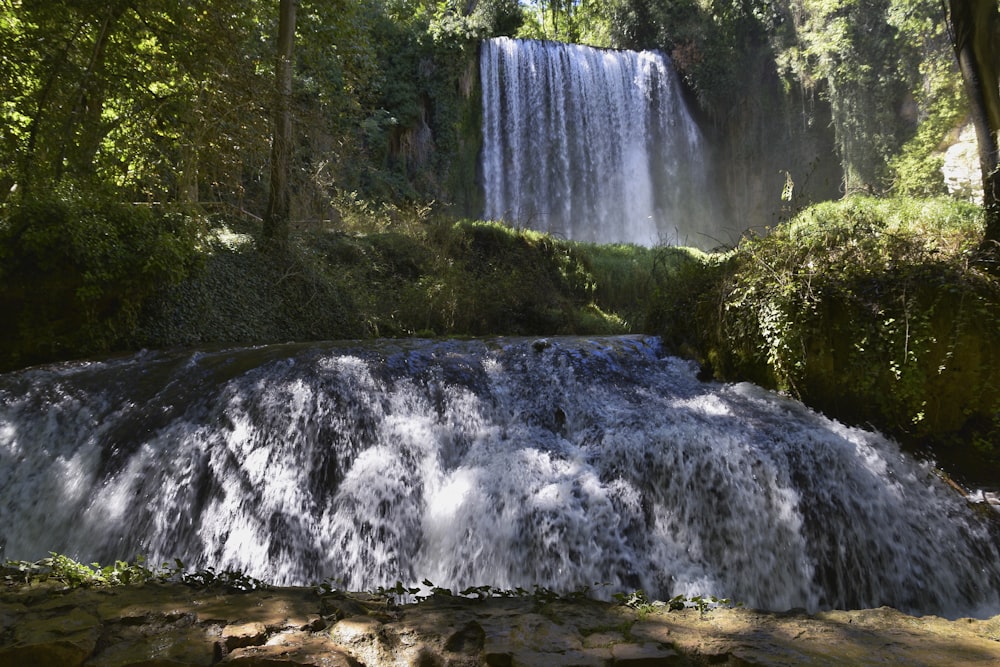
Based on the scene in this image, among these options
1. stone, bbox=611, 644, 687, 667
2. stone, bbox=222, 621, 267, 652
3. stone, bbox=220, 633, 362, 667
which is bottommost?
stone, bbox=611, 644, 687, 667

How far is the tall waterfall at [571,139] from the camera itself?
20578 mm

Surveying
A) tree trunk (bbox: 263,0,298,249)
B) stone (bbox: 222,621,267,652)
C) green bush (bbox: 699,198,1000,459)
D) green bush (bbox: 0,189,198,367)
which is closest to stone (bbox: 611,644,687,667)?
stone (bbox: 222,621,267,652)

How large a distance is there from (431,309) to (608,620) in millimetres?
7768

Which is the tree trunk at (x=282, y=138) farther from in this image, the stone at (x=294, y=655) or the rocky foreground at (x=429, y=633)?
the stone at (x=294, y=655)

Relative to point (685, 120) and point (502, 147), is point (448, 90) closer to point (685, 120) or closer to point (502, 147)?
point (502, 147)

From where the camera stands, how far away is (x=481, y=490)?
4.18 m

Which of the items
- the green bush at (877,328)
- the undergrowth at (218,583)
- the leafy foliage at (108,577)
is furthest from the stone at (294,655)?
the green bush at (877,328)

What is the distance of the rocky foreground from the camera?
6.93 feet

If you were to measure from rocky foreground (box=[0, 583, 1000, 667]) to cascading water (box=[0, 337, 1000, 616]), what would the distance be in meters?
1.02

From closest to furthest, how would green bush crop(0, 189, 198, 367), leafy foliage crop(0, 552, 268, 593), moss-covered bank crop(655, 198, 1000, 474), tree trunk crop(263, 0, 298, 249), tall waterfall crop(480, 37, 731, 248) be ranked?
leafy foliage crop(0, 552, 268, 593) < moss-covered bank crop(655, 198, 1000, 474) < green bush crop(0, 189, 198, 367) < tree trunk crop(263, 0, 298, 249) < tall waterfall crop(480, 37, 731, 248)

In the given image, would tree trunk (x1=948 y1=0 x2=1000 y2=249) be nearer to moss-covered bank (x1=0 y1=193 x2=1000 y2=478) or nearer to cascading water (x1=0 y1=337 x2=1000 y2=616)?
moss-covered bank (x1=0 y1=193 x2=1000 y2=478)

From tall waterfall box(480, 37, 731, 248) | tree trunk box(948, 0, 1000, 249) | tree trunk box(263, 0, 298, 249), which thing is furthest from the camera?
tall waterfall box(480, 37, 731, 248)

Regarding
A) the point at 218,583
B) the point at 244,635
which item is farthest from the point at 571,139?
the point at 244,635

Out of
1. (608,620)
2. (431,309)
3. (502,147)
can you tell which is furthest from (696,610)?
(502,147)
